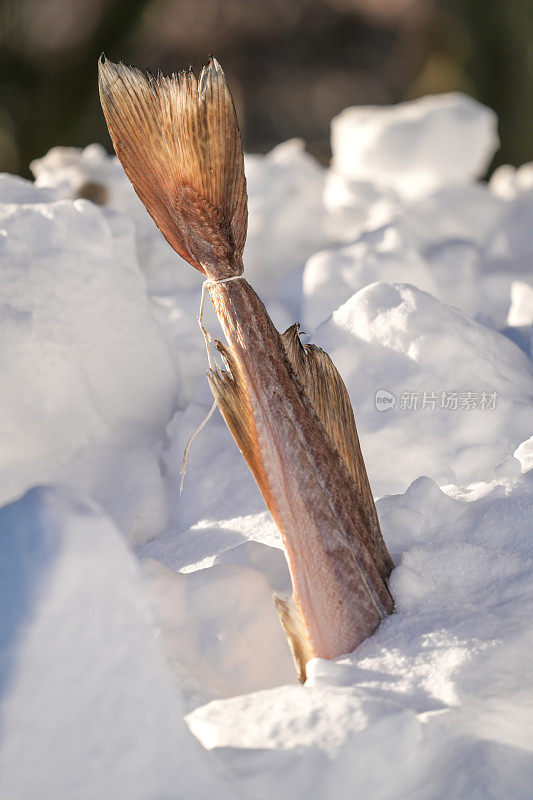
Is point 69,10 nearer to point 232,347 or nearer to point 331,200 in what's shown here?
point 331,200

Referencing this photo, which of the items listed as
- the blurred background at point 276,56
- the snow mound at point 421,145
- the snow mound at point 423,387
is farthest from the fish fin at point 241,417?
the blurred background at point 276,56

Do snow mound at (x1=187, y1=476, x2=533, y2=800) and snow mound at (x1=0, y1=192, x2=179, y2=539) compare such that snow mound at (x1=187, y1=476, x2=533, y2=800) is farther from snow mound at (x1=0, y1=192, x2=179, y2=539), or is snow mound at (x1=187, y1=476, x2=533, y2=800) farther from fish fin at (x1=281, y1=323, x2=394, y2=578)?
snow mound at (x1=0, y1=192, x2=179, y2=539)

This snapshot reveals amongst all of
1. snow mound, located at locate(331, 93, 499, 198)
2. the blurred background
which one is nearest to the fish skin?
snow mound, located at locate(331, 93, 499, 198)

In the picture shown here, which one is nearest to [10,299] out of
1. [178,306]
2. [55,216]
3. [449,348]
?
[55,216]

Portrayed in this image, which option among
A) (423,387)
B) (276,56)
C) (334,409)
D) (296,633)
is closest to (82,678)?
(296,633)

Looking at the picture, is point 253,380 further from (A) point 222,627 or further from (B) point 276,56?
(B) point 276,56

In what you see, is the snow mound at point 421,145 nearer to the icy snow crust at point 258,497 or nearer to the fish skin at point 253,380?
the icy snow crust at point 258,497
